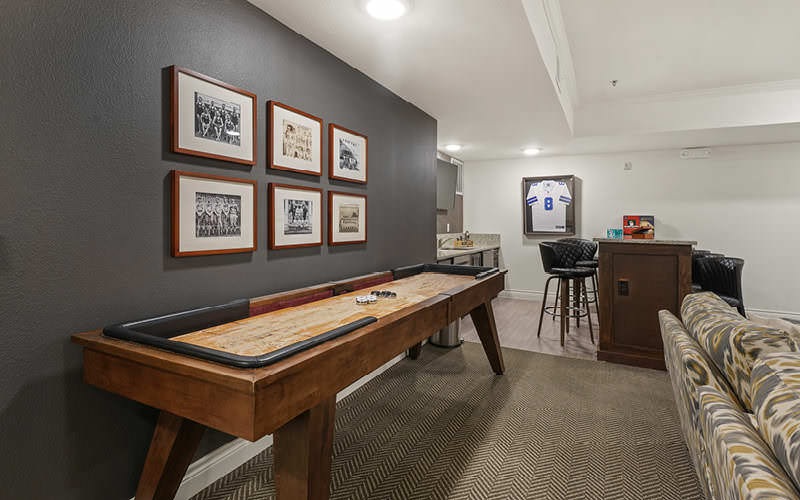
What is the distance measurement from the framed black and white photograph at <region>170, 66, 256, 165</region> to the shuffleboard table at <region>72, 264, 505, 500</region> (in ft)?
2.29

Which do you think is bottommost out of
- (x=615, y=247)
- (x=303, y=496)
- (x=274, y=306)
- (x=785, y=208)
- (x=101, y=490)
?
(x=101, y=490)

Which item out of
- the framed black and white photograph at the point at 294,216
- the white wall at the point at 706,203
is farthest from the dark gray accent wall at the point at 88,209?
the white wall at the point at 706,203

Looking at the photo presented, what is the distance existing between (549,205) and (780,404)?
17.8 feet

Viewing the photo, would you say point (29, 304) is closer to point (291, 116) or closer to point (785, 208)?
point (291, 116)

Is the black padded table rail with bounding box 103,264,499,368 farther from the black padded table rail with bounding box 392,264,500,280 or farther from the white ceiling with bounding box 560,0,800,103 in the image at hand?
the white ceiling with bounding box 560,0,800,103

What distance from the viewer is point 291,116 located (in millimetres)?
2205

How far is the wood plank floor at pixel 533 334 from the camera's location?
382 centimetres

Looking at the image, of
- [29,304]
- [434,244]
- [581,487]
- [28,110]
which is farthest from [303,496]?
[434,244]

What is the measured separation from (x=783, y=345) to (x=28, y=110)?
7.84ft

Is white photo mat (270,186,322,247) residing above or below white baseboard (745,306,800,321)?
above

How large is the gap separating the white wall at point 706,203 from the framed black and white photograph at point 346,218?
13.6 ft

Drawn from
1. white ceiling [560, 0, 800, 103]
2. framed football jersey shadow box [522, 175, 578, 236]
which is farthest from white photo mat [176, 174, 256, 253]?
framed football jersey shadow box [522, 175, 578, 236]

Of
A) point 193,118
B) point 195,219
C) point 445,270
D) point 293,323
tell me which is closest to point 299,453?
point 293,323

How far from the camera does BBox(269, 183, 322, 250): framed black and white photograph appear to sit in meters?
2.12
